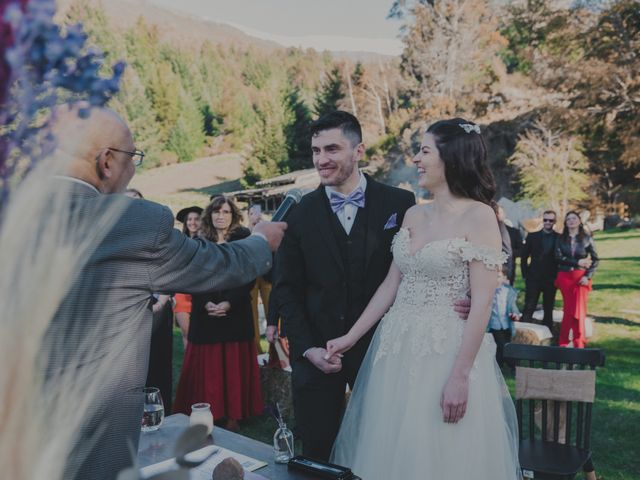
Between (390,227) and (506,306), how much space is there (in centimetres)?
444

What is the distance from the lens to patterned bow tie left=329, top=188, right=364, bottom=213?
318 cm

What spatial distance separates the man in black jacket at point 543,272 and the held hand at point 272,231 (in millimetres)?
7797

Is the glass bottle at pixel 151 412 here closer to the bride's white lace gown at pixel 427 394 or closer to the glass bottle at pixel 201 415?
the glass bottle at pixel 201 415

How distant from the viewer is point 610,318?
1041 centimetres

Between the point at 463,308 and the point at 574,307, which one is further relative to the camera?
the point at 574,307

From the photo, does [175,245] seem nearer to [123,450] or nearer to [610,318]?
[123,450]

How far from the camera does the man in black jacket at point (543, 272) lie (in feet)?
29.8

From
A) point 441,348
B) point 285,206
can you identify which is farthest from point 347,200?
point 441,348

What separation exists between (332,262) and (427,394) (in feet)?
2.79

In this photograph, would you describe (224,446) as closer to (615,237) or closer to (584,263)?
(584,263)

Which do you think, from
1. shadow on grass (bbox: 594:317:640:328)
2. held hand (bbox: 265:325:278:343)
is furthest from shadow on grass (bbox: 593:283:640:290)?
held hand (bbox: 265:325:278:343)

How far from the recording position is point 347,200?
125 inches

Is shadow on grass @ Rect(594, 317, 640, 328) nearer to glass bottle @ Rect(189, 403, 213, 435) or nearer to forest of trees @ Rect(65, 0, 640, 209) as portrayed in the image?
forest of trees @ Rect(65, 0, 640, 209)

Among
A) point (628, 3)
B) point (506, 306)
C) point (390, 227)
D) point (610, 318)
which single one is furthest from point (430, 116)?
point (390, 227)
